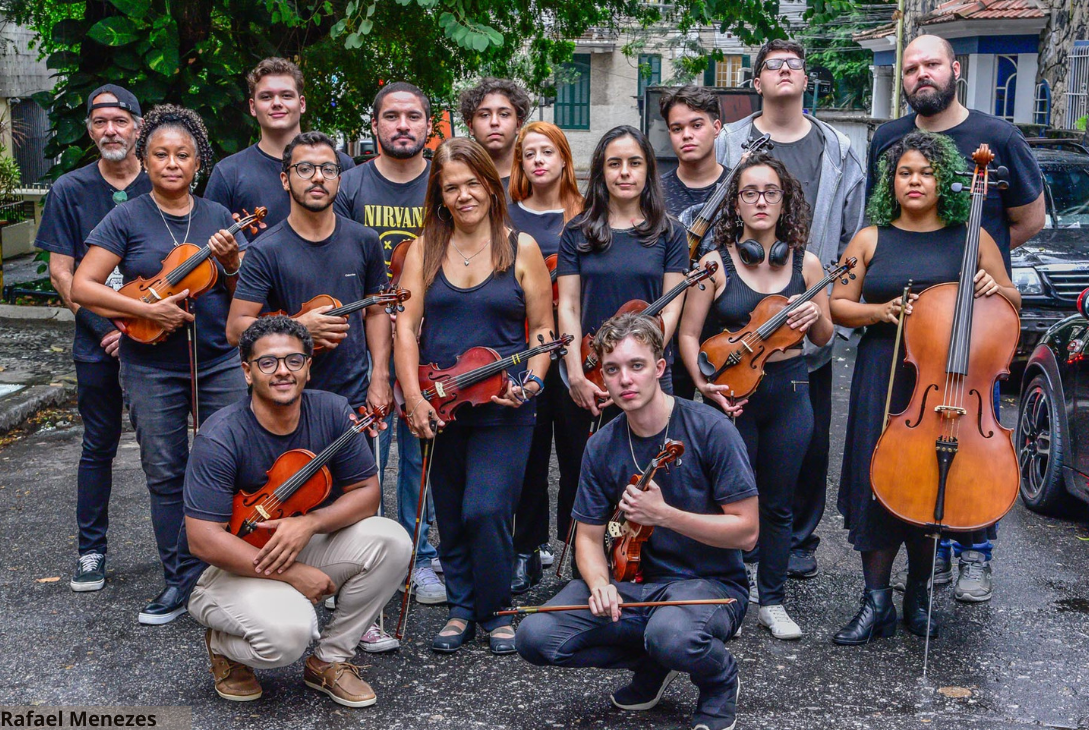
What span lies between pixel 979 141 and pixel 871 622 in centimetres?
205

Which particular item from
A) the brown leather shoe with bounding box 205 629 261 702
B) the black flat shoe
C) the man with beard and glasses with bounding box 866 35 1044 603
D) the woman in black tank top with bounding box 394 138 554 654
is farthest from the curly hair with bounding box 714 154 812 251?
the brown leather shoe with bounding box 205 629 261 702

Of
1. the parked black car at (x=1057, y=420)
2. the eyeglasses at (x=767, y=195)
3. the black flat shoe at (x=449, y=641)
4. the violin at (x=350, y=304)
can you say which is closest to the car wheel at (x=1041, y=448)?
the parked black car at (x=1057, y=420)

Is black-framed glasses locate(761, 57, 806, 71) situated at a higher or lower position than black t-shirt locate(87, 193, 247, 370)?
higher

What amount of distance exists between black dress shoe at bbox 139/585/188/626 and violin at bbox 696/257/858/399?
2395mm

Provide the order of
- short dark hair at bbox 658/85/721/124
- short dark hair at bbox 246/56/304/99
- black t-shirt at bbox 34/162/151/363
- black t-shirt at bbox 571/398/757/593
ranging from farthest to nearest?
short dark hair at bbox 246/56/304/99 < black t-shirt at bbox 34/162/151/363 < short dark hair at bbox 658/85/721/124 < black t-shirt at bbox 571/398/757/593

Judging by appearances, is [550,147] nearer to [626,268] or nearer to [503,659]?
[626,268]

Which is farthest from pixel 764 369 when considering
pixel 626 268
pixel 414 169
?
pixel 414 169

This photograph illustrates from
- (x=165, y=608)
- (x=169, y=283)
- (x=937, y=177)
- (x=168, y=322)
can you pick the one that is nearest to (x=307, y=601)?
(x=165, y=608)

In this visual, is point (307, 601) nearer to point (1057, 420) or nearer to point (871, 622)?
point (871, 622)

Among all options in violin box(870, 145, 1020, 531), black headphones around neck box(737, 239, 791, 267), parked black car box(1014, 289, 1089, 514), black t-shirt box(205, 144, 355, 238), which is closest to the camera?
violin box(870, 145, 1020, 531)

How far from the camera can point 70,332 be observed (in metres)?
10.7

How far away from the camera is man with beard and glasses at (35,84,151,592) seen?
5.24 metres

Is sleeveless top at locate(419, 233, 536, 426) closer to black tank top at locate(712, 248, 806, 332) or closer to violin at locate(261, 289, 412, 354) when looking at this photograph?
violin at locate(261, 289, 412, 354)

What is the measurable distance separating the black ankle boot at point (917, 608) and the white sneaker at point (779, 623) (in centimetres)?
45
